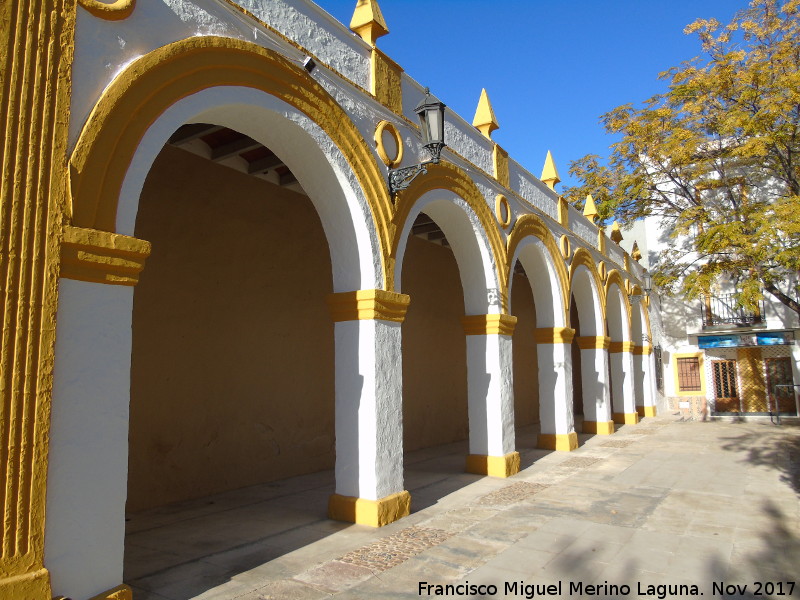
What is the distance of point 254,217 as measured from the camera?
787 cm

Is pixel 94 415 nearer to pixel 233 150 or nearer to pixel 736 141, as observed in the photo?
pixel 233 150

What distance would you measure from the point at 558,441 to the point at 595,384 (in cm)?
299

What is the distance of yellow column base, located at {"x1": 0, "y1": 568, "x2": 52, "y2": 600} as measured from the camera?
2.75m

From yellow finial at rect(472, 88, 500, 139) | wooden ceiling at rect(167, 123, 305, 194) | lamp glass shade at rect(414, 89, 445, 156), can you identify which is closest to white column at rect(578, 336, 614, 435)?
yellow finial at rect(472, 88, 500, 139)

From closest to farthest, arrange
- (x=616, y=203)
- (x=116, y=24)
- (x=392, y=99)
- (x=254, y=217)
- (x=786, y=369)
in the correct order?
1. (x=116, y=24)
2. (x=392, y=99)
3. (x=254, y=217)
4. (x=616, y=203)
5. (x=786, y=369)

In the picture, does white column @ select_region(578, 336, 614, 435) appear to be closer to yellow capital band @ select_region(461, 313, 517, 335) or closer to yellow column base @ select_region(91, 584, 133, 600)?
yellow capital band @ select_region(461, 313, 517, 335)

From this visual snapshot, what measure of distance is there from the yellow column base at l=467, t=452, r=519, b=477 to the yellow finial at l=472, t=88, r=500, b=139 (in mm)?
4769

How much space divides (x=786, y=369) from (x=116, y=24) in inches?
793

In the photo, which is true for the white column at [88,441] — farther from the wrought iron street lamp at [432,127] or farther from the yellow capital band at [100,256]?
the wrought iron street lamp at [432,127]

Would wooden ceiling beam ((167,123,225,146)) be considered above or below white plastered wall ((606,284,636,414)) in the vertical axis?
above

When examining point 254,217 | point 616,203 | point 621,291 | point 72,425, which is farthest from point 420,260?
point 72,425

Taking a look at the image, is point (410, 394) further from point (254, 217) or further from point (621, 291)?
point (621, 291)

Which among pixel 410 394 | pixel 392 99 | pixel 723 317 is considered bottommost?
pixel 410 394

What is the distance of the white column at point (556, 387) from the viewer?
1023 centimetres
